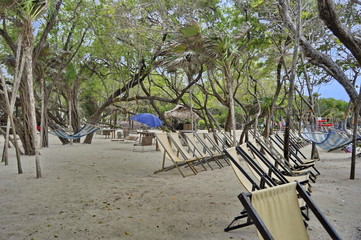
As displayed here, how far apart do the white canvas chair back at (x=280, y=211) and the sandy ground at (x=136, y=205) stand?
0.89m

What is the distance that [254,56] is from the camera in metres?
10.5

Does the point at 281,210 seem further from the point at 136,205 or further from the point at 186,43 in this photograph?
the point at 186,43

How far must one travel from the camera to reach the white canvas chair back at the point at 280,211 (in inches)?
67.8

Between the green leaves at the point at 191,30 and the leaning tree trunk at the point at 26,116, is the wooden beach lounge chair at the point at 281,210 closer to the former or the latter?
the green leaves at the point at 191,30

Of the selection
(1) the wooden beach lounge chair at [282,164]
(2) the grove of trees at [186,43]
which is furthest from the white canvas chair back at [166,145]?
(1) the wooden beach lounge chair at [282,164]

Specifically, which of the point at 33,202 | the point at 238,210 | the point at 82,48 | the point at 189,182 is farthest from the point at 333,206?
the point at 82,48

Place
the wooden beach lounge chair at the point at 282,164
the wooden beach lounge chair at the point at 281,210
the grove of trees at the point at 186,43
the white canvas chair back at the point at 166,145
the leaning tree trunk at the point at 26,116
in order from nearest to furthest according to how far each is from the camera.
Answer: the wooden beach lounge chair at the point at 281,210
the wooden beach lounge chair at the point at 282,164
the grove of trees at the point at 186,43
the white canvas chair back at the point at 166,145
the leaning tree trunk at the point at 26,116

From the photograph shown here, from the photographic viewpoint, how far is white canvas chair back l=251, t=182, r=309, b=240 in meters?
1.72

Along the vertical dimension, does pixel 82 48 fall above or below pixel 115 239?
above

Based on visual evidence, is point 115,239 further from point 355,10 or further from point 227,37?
point 355,10

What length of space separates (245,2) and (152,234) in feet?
25.5

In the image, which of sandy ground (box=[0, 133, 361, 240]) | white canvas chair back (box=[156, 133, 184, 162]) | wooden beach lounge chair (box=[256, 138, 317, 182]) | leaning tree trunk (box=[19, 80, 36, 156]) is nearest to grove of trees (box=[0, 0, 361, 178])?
leaning tree trunk (box=[19, 80, 36, 156])

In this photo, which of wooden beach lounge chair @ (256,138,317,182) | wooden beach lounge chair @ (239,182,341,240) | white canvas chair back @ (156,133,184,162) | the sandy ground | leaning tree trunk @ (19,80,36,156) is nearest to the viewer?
wooden beach lounge chair @ (239,182,341,240)

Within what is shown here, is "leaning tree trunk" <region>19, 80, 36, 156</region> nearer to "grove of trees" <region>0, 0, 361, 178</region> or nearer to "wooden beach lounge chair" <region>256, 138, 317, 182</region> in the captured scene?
"grove of trees" <region>0, 0, 361, 178</region>
